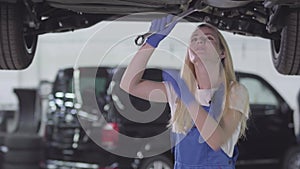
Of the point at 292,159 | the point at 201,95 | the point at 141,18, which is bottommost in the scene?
the point at 292,159

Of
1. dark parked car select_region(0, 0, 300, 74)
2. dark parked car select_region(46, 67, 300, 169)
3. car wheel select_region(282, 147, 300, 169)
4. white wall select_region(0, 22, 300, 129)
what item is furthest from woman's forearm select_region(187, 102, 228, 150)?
white wall select_region(0, 22, 300, 129)

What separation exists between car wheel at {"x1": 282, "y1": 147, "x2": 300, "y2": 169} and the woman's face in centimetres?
389

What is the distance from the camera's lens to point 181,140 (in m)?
2.22

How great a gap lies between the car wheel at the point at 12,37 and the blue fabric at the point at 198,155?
3.50 ft

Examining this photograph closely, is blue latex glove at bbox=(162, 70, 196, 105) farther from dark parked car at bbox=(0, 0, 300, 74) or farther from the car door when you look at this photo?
the car door

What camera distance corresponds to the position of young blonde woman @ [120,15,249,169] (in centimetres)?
216

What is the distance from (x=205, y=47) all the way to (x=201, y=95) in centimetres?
20

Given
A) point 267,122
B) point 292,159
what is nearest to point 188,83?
point 267,122

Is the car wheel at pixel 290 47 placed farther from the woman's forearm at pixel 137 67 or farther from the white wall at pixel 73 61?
the white wall at pixel 73 61

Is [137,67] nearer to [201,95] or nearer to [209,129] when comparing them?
[201,95]

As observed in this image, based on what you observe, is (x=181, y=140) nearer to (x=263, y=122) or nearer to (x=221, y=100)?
(x=221, y=100)

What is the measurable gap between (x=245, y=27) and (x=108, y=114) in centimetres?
206

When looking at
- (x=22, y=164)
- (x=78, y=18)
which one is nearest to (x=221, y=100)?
(x=78, y=18)

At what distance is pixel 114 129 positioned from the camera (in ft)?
15.6
